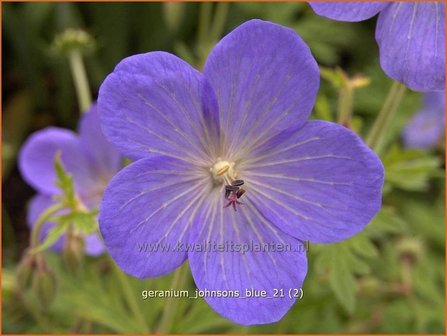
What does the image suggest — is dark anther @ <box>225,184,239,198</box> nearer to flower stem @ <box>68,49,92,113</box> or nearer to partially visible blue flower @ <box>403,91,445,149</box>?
flower stem @ <box>68,49,92,113</box>

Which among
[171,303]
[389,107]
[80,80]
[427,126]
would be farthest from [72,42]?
[427,126]

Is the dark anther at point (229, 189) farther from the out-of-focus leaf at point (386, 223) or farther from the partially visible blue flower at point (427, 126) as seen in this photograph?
the partially visible blue flower at point (427, 126)

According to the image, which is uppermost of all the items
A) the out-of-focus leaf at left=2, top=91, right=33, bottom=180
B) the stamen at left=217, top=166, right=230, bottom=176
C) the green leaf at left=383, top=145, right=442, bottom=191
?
the out-of-focus leaf at left=2, top=91, right=33, bottom=180

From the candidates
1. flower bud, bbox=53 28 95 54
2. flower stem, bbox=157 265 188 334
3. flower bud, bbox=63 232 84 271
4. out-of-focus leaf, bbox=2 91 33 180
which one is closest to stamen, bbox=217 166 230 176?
flower stem, bbox=157 265 188 334

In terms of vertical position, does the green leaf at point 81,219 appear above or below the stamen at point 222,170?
above

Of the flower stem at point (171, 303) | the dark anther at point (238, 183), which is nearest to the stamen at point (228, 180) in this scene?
the dark anther at point (238, 183)

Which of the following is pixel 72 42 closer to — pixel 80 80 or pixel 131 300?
pixel 80 80
